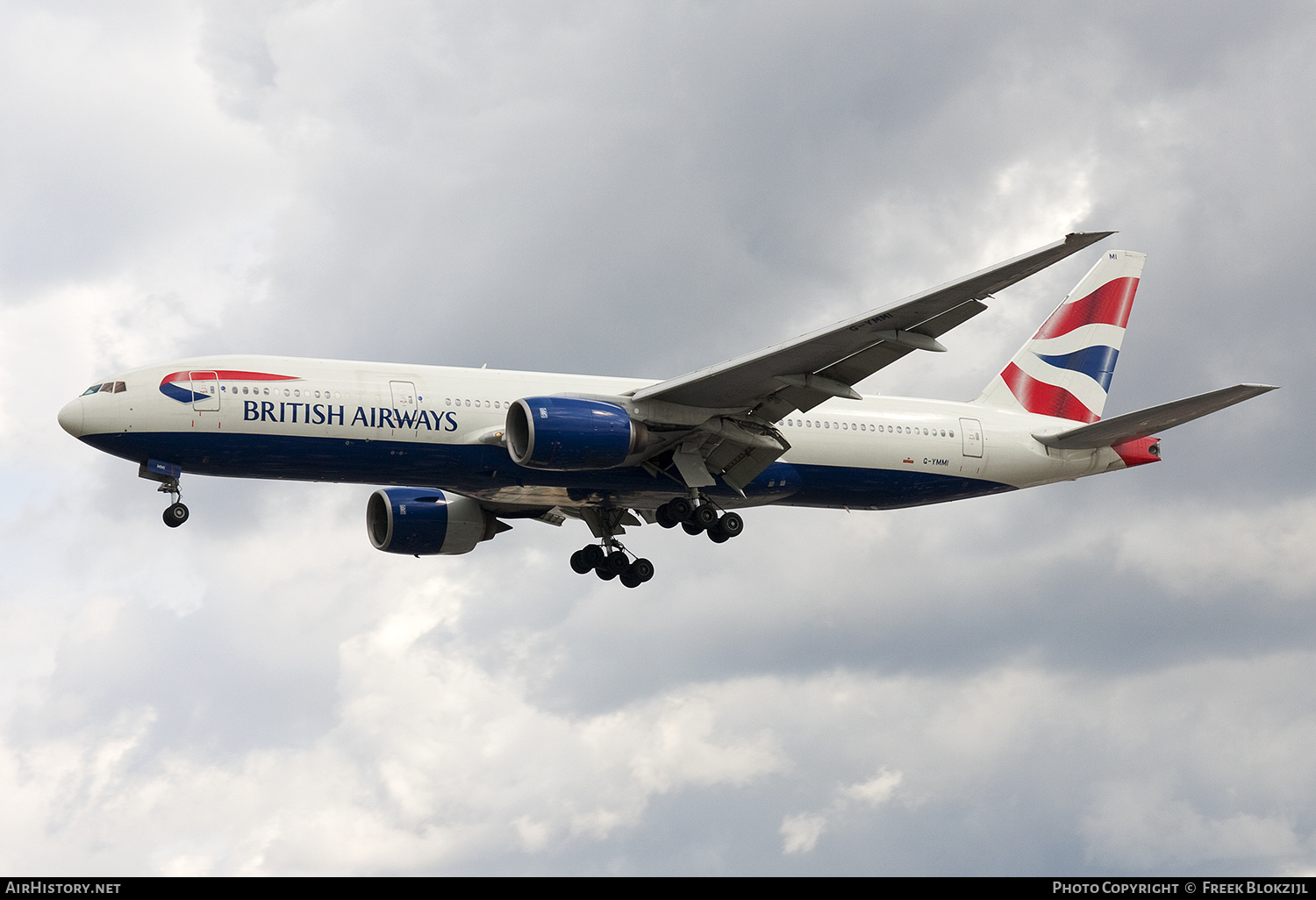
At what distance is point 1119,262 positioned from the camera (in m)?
49.4

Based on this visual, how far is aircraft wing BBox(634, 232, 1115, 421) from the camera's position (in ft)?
105

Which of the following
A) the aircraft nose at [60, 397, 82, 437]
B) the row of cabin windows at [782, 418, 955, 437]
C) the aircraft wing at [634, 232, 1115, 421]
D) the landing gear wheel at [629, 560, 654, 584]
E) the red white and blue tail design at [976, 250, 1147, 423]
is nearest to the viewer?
the aircraft wing at [634, 232, 1115, 421]

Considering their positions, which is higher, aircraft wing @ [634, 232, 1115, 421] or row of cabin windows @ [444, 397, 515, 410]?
row of cabin windows @ [444, 397, 515, 410]

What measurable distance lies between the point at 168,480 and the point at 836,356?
54.2ft

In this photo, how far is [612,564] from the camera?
4475 cm

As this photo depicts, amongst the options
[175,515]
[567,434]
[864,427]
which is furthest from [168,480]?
[864,427]

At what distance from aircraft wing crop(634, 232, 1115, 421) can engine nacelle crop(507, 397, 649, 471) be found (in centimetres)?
132

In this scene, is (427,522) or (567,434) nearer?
(567,434)

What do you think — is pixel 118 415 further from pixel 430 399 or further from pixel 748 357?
pixel 748 357

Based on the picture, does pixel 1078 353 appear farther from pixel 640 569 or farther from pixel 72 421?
pixel 72 421

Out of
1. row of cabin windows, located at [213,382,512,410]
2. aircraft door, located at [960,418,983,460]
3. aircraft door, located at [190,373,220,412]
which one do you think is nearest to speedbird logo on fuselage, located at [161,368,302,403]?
aircraft door, located at [190,373,220,412]

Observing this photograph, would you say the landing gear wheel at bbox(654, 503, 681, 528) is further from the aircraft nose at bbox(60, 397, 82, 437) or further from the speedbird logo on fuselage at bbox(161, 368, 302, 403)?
the aircraft nose at bbox(60, 397, 82, 437)
